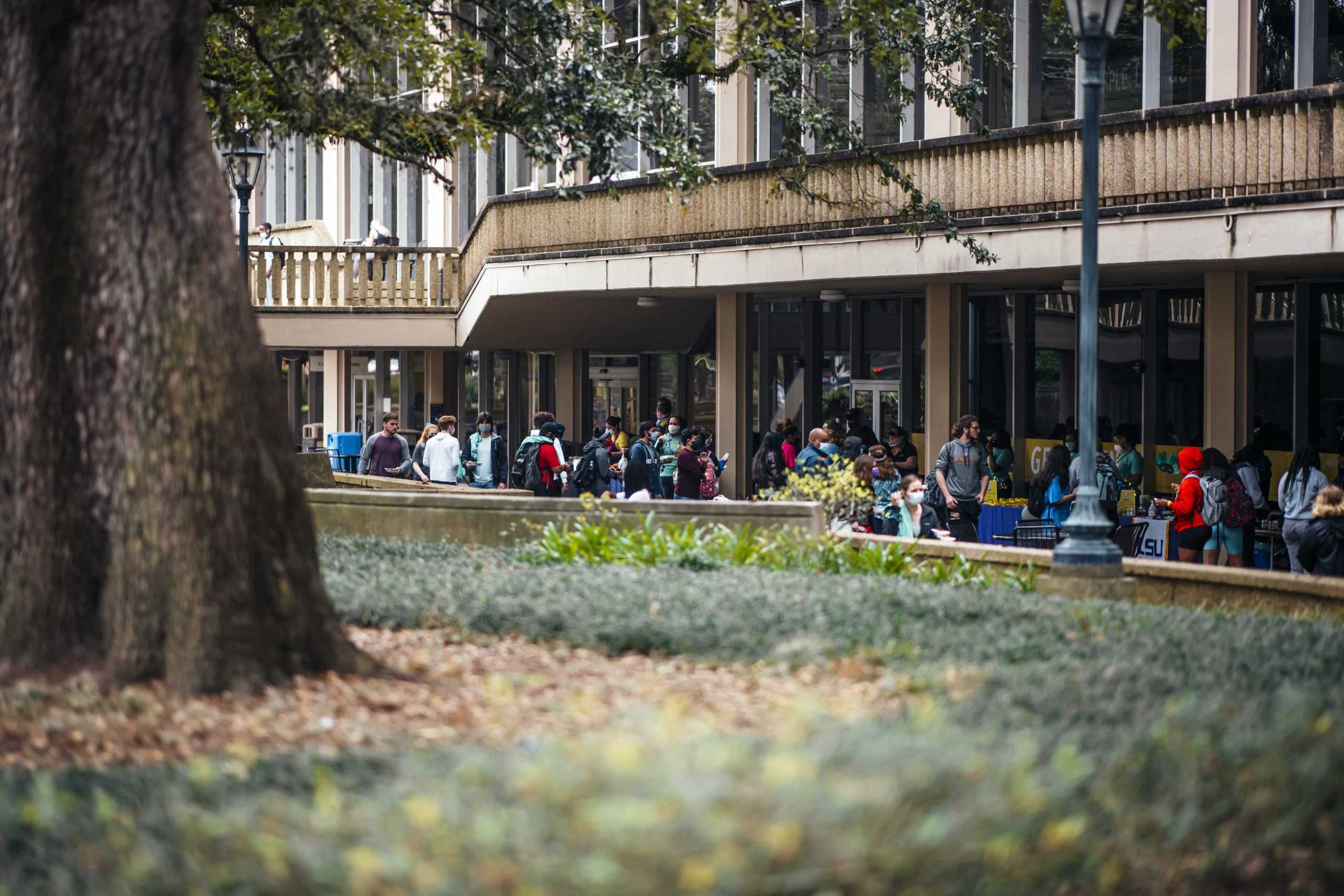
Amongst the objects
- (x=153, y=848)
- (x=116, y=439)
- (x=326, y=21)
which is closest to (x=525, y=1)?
(x=326, y=21)

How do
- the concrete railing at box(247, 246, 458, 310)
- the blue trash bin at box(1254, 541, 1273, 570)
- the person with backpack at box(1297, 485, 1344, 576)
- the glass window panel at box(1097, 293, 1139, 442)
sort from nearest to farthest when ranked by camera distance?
the person with backpack at box(1297, 485, 1344, 576) → the blue trash bin at box(1254, 541, 1273, 570) → the glass window panel at box(1097, 293, 1139, 442) → the concrete railing at box(247, 246, 458, 310)

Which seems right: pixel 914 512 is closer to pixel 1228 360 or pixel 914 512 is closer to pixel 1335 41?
pixel 1228 360

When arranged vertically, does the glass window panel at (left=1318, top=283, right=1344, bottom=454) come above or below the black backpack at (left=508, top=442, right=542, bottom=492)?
above

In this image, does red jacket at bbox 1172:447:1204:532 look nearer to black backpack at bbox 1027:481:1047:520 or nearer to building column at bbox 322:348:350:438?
black backpack at bbox 1027:481:1047:520

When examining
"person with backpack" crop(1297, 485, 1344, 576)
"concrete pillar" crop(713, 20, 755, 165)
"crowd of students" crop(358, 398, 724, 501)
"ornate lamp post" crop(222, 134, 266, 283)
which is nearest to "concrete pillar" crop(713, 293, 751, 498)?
"crowd of students" crop(358, 398, 724, 501)

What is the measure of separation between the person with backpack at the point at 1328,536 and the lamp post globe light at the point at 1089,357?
7.69 feet

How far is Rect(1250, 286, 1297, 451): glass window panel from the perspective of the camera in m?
Answer: 19.7

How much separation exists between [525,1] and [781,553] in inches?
281

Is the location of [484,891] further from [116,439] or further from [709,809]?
[116,439]

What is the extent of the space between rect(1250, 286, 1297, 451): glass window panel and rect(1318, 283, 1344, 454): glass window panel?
0.33m

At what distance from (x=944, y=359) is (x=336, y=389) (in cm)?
2081

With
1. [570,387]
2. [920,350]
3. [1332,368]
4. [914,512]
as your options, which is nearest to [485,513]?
[914,512]

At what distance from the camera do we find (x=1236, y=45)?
1908 centimetres

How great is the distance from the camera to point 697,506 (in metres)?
13.2
